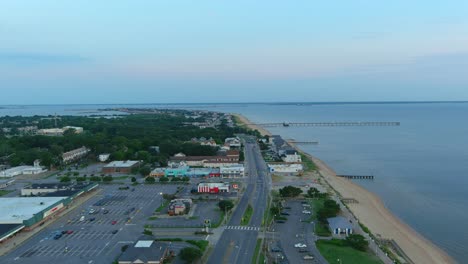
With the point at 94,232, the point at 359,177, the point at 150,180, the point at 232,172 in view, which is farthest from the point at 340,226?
the point at 150,180

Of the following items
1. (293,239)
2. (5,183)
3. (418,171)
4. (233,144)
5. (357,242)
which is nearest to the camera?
(357,242)

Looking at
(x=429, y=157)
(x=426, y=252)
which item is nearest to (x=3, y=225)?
(x=426, y=252)

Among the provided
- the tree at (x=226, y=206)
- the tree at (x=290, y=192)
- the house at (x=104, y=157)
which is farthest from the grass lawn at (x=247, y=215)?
the house at (x=104, y=157)

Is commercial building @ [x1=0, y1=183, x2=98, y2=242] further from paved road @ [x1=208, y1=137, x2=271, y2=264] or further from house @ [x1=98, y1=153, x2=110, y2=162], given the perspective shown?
house @ [x1=98, y1=153, x2=110, y2=162]

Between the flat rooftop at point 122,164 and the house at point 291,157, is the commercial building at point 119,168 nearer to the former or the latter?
the flat rooftop at point 122,164

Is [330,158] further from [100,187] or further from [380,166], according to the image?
[100,187]

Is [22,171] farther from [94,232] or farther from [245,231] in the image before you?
[245,231]
